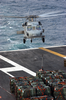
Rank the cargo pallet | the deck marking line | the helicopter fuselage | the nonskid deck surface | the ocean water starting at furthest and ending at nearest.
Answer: the ocean water, the helicopter fuselage, the deck marking line, the nonskid deck surface, the cargo pallet

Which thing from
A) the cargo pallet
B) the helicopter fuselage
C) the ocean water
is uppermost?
the helicopter fuselage

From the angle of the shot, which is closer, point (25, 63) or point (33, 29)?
point (33, 29)

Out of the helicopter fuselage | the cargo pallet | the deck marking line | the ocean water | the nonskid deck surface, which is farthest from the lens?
the ocean water

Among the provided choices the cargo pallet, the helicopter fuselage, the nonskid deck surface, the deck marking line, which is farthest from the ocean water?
the cargo pallet

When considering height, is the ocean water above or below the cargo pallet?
below

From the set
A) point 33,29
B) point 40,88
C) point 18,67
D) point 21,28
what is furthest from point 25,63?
point 21,28

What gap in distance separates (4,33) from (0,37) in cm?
742

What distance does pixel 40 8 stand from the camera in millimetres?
190125

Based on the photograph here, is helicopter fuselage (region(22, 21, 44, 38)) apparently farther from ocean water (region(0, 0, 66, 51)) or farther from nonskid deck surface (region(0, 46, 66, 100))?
ocean water (region(0, 0, 66, 51))

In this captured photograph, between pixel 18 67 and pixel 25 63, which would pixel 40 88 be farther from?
pixel 25 63

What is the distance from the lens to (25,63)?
1582 inches

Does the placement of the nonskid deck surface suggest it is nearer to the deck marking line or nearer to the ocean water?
the deck marking line

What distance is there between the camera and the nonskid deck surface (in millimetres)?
31547

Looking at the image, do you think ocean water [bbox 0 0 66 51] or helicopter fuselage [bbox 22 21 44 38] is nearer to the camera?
helicopter fuselage [bbox 22 21 44 38]
